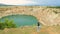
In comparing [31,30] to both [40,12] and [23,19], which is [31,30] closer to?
[23,19]

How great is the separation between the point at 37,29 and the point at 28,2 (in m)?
1.02

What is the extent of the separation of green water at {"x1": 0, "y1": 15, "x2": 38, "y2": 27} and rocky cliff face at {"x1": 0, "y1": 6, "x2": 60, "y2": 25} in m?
0.11

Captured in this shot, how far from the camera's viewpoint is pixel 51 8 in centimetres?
474

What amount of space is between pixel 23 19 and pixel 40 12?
1.81 ft

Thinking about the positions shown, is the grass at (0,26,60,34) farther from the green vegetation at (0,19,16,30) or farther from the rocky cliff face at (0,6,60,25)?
the rocky cliff face at (0,6,60,25)

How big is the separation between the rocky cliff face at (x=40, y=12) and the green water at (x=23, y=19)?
0.11 m

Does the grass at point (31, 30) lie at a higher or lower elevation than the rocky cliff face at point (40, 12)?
lower

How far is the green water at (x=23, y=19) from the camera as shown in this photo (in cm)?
448

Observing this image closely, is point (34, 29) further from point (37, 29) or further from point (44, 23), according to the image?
point (44, 23)

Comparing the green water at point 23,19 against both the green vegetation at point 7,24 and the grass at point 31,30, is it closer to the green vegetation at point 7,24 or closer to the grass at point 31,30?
the green vegetation at point 7,24

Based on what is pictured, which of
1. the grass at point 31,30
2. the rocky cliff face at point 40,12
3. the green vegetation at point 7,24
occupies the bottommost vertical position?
the grass at point 31,30

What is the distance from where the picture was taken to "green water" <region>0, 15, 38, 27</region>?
448 cm

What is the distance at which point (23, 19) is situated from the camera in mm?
4617

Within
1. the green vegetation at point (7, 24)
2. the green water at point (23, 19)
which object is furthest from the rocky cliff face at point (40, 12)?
the green vegetation at point (7, 24)
